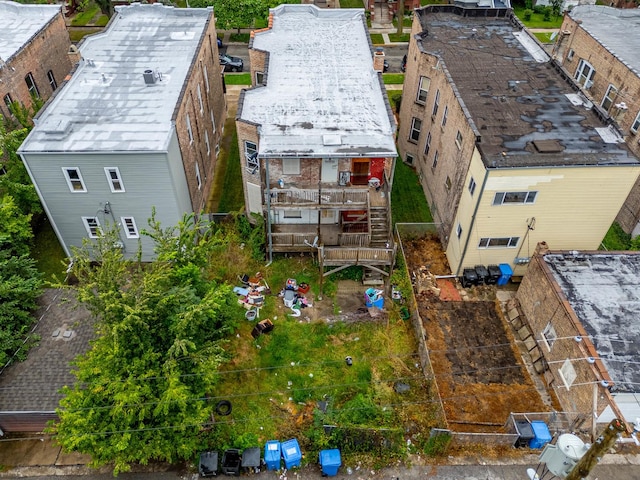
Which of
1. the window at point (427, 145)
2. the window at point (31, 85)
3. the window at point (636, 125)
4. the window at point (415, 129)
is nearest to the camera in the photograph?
the window at point (636, 125)

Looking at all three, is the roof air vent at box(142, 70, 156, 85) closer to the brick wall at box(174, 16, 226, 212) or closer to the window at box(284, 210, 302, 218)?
the brick wall at box(174, 16, 226, 212)

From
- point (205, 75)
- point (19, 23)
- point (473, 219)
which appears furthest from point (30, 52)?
point (473, 219)

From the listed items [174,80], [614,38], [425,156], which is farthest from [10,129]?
[614,38]

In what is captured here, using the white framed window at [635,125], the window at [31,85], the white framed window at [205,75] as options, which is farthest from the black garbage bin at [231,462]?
the white framed window at [635,125]

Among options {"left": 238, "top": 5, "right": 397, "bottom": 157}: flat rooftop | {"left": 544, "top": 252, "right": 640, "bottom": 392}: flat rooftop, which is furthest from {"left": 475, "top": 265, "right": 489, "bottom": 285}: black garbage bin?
{"left": 238, "top": 5, "right": 397, "bottom": 157}: flat rooftop

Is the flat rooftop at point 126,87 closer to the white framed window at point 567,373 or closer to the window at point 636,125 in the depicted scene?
the white framed window at point 567,373

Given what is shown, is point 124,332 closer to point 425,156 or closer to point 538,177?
point 538,177
